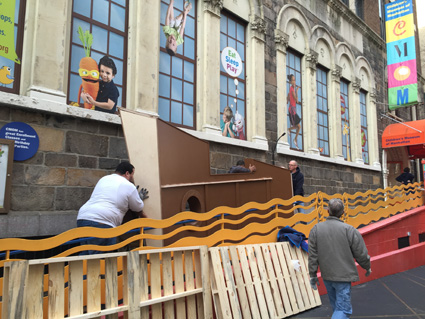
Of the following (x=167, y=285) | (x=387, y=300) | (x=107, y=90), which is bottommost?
(x=387, y=300)

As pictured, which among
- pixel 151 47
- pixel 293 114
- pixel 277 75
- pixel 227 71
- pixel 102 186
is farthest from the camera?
pixel 293 114

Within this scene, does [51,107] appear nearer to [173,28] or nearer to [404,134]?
[173,28]

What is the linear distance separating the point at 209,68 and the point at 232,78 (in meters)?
1.05

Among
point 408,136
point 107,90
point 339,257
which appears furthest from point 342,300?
point 408,136

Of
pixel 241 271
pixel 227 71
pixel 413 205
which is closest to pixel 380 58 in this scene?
pixel 413 205

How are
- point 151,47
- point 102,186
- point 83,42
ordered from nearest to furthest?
1. point 102,186
2. point 83,42
3. point 151,47

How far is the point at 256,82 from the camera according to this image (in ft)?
33.0

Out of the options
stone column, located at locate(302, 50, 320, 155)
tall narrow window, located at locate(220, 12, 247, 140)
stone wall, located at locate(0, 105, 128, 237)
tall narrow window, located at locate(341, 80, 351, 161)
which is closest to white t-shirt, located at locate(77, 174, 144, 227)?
stone wall, located at locate(0, 105, 128, 237)

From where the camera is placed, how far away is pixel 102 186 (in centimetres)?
427

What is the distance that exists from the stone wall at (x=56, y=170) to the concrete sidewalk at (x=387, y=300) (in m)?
3.87

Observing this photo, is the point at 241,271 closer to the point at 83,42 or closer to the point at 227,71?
the point at 83,42

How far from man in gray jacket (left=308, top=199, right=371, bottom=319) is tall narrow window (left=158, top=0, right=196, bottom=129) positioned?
191 inches

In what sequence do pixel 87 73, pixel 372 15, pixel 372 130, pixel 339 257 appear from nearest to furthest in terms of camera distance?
1. pixel 339 257
2. pixel 87 73
3. pixel 372 130
4. pixel 372 15

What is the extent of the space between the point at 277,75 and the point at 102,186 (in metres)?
8.10
